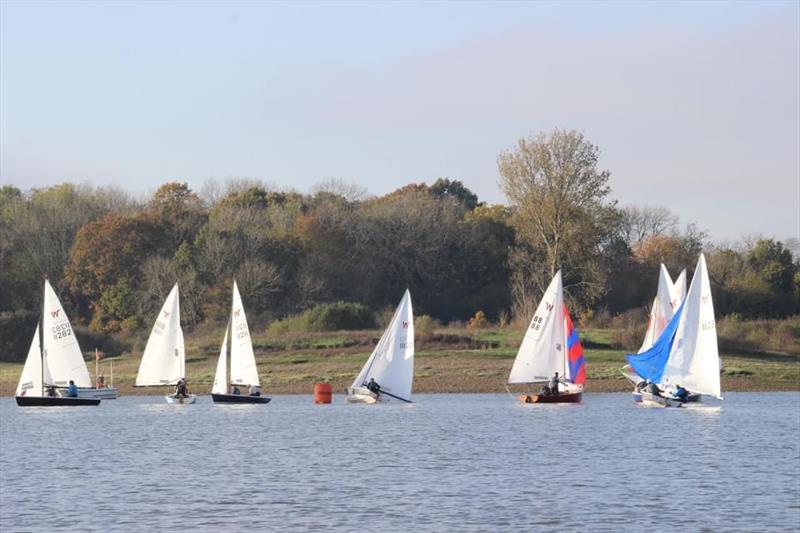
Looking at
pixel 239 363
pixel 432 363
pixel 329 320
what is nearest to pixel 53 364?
pixel 239 363

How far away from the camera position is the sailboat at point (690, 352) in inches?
2557

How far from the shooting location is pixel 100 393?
72188 mm

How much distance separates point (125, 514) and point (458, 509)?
7.56 m

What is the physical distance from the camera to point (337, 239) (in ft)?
387

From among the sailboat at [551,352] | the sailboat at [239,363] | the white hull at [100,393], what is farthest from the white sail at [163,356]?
the sailboat at [551,352]

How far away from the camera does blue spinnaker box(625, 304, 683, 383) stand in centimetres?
6631

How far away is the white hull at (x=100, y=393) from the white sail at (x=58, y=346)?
2.07 feet

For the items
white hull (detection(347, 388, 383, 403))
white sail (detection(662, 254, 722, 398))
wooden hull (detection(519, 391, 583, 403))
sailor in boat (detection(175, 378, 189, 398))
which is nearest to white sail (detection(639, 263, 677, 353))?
white sail (detection(662, 254, 722, 398))

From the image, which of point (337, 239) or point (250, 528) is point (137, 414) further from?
point (337, 239)

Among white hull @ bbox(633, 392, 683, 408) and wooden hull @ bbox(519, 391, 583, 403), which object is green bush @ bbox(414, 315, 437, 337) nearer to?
wooden hull @ bbox(519, 391, 583, 403)

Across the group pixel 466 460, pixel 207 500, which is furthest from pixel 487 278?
pixel 207 500

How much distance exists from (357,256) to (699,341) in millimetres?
54682

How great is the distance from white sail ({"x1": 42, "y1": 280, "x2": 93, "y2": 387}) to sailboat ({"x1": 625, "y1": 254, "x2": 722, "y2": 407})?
91.3ft

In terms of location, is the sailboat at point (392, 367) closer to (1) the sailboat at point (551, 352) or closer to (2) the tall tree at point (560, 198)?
(1) the sailboat at point (551, 352)
